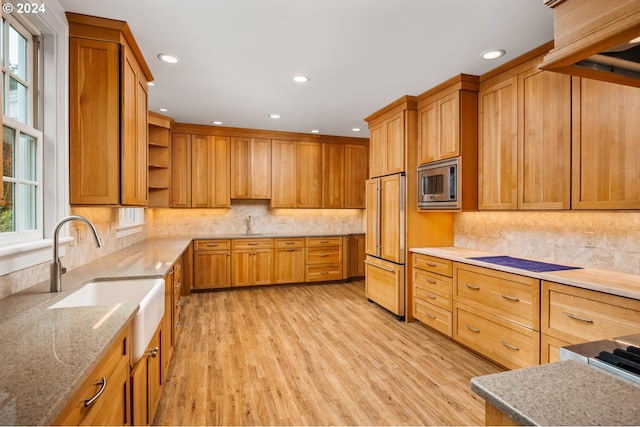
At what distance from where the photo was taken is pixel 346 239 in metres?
5.72

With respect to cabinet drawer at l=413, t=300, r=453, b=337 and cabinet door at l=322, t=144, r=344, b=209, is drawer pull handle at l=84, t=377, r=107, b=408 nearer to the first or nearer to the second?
cabinet drawer at l=413, t=300, r=453, b=337

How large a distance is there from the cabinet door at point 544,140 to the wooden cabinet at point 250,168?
381 cm

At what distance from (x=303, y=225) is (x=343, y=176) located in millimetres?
1172

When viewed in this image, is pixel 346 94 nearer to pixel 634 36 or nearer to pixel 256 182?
pixel 256 182

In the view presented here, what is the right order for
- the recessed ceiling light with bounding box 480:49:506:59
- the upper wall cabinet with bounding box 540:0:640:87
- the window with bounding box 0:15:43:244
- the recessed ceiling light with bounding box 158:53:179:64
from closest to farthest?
1. the upper wall cabinet with bounding box 540:0:640:87
2. the window with bounding box 0:15:43:244
3. the recessed ceiling light with bounding box 480:49:506:59
4. the recessed ceiling light with bounding box 158:53:179:64

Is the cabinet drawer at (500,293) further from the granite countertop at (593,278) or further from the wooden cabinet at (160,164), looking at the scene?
the wooden cabinet at (160,164)

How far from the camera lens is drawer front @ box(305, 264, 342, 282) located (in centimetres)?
555

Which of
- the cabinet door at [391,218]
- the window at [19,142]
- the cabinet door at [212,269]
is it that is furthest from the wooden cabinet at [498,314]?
the cabinet door at [212,269]

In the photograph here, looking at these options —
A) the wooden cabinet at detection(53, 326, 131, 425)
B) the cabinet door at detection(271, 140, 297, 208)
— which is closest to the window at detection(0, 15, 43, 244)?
the wooden cabinet at detection(53, 326, 131, 425)

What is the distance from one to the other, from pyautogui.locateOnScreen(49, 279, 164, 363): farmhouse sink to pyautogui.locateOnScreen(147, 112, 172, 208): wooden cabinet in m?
3.20

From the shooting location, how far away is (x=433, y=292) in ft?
11.1

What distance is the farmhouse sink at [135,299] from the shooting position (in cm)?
146

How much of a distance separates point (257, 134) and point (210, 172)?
3.27 feet

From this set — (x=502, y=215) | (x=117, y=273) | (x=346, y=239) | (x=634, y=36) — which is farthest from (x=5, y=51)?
(x=346, y=239)
